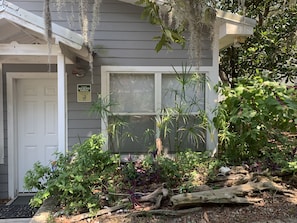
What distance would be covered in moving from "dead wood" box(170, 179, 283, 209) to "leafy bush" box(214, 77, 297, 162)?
0.93 metres

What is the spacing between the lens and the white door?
534cm

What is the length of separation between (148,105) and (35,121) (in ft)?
6.59

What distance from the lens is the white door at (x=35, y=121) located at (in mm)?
5340

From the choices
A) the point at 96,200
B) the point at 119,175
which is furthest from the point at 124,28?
the point at 96,200

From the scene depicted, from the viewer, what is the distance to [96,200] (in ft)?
11.2

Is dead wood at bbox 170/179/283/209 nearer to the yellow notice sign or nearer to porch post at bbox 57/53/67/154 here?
porch post at bbox 57/53/67/154

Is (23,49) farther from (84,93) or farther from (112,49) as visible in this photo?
(112,49)

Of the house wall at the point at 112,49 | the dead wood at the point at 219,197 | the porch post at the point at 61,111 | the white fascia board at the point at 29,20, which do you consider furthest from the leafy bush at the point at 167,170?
the white fascia board at the point at 29,20

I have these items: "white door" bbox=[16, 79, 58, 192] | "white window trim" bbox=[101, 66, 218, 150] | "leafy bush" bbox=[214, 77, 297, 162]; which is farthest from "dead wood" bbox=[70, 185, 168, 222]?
"white door" bbox=[16, 79, 58, 192]

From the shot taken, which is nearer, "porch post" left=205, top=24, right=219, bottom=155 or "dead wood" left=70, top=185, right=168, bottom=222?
"dead wood" left=70, top=185, right=168, bottom=222

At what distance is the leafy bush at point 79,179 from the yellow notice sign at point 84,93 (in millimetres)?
1046

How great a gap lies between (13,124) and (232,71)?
16.9 feet

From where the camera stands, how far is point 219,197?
341cm

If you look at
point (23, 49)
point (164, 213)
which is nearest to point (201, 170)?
point (164, 213)
